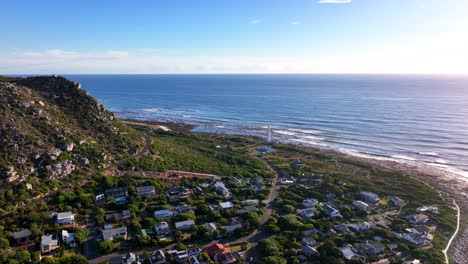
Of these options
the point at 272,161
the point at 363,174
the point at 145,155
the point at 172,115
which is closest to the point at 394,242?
the point at 363,174

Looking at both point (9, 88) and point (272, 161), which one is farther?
point (272, 161)

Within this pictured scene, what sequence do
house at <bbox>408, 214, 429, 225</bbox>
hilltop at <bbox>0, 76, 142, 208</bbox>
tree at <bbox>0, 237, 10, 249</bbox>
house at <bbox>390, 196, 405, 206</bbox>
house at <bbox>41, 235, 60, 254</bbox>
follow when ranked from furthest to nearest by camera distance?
1. house at <bbox>390, 196, 405, 206</bbox>
2. house at <bbox>408, 214, 429, 225</bbox>
3. hilltop at <bbox>0, 76, 142, 208</bbox>
4. house at <bbox>41, 235, 60, 254</bbox>
5. tree at <bbox>0, 237, 10, 249</bbox>

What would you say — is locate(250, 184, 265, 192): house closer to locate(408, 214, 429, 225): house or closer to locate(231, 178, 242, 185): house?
locate(231, 178, 242, 185): house

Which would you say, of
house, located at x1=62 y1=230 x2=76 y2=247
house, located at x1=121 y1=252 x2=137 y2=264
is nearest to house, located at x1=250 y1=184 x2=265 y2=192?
house, located at x1=121 y1=252 x2=137 y2=264

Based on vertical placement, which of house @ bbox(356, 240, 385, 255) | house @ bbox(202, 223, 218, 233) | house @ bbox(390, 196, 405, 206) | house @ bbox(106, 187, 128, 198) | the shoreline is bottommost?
the shoreline

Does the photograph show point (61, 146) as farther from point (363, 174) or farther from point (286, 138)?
point (286, 138)

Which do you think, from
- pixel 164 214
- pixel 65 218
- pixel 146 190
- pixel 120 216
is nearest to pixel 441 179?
pixel 164 214
